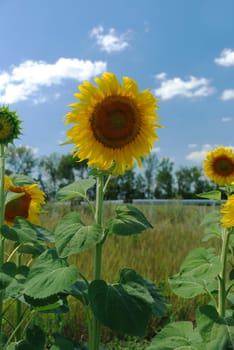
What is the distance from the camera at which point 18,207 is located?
2.53 meters

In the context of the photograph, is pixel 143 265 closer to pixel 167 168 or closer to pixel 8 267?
pixel 8 267

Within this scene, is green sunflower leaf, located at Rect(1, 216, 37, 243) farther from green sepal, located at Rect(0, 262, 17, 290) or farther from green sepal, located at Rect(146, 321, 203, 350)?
green sepal, located at Rect(146, 321, 203, 350)

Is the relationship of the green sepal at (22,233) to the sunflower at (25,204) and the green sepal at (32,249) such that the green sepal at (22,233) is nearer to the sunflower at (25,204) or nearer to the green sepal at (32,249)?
the green sepal at (32,249)

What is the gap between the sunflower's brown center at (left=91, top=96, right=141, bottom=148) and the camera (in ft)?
6.15

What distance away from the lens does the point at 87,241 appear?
5.22 feet

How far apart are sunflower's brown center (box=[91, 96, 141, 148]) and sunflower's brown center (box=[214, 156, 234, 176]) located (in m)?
2.01

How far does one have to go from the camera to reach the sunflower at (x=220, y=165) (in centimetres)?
371

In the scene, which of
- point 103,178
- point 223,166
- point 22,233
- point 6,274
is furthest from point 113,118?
point 223,166

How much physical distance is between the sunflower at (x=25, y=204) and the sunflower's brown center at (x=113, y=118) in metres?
0.77

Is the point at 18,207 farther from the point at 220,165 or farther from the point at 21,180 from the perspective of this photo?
the point at 220,165

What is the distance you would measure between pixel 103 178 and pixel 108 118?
0.25m

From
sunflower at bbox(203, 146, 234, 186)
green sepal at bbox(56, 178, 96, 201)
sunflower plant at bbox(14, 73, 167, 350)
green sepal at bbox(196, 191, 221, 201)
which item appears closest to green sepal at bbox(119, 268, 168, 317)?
sunflower plant at bbox(14, 73, 167, 350)

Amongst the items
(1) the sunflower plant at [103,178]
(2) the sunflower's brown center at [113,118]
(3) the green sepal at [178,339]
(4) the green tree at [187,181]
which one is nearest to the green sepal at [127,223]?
(1) the sunflower plant at [103,178]

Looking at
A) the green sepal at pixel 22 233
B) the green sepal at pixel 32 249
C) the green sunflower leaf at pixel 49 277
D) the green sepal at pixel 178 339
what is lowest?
the green sepal at pixel 178 339
